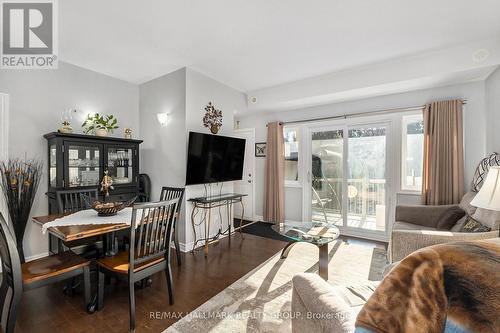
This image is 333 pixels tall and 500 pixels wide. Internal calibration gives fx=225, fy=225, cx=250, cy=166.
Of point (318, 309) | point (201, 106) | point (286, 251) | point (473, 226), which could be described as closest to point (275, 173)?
point (286, 251)

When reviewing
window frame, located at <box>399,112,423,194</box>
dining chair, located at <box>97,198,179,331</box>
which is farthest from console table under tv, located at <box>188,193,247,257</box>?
window frame, located at <box>399,112,423,194</box>

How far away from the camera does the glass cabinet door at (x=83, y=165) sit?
299 centimetres

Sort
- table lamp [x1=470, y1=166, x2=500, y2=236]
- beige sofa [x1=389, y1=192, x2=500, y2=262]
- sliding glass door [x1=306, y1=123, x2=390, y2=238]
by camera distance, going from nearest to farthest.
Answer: table lamp [x1=470, y1=166, x2=500, y2=236]
beige sofa [x1=389, y1=192, x2=500, y2=262]
sliding glass door [x1=306, y1=123, x2=390, y2=238]

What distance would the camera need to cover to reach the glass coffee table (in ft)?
7.70

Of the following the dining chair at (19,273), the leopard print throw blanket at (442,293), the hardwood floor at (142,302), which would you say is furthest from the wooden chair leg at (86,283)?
the leopard print throw blanket at (442,293)

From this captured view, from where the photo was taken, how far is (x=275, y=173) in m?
4.66

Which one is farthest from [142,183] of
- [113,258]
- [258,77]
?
[258,77]

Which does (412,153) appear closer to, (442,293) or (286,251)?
(286,251)

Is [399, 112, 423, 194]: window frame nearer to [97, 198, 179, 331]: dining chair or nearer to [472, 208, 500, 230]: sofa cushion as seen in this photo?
[472, 208, 500, 230]: sofa cushion

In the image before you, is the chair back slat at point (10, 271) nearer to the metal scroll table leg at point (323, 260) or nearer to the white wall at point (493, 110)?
the metal scroll table leg at point (323, 260)

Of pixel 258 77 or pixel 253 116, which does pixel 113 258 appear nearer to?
pixel 258 77

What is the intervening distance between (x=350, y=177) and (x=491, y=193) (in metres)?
2.40

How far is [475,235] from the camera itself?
1.86 meters

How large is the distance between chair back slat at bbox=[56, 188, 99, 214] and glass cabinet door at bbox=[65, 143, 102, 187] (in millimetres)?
357
